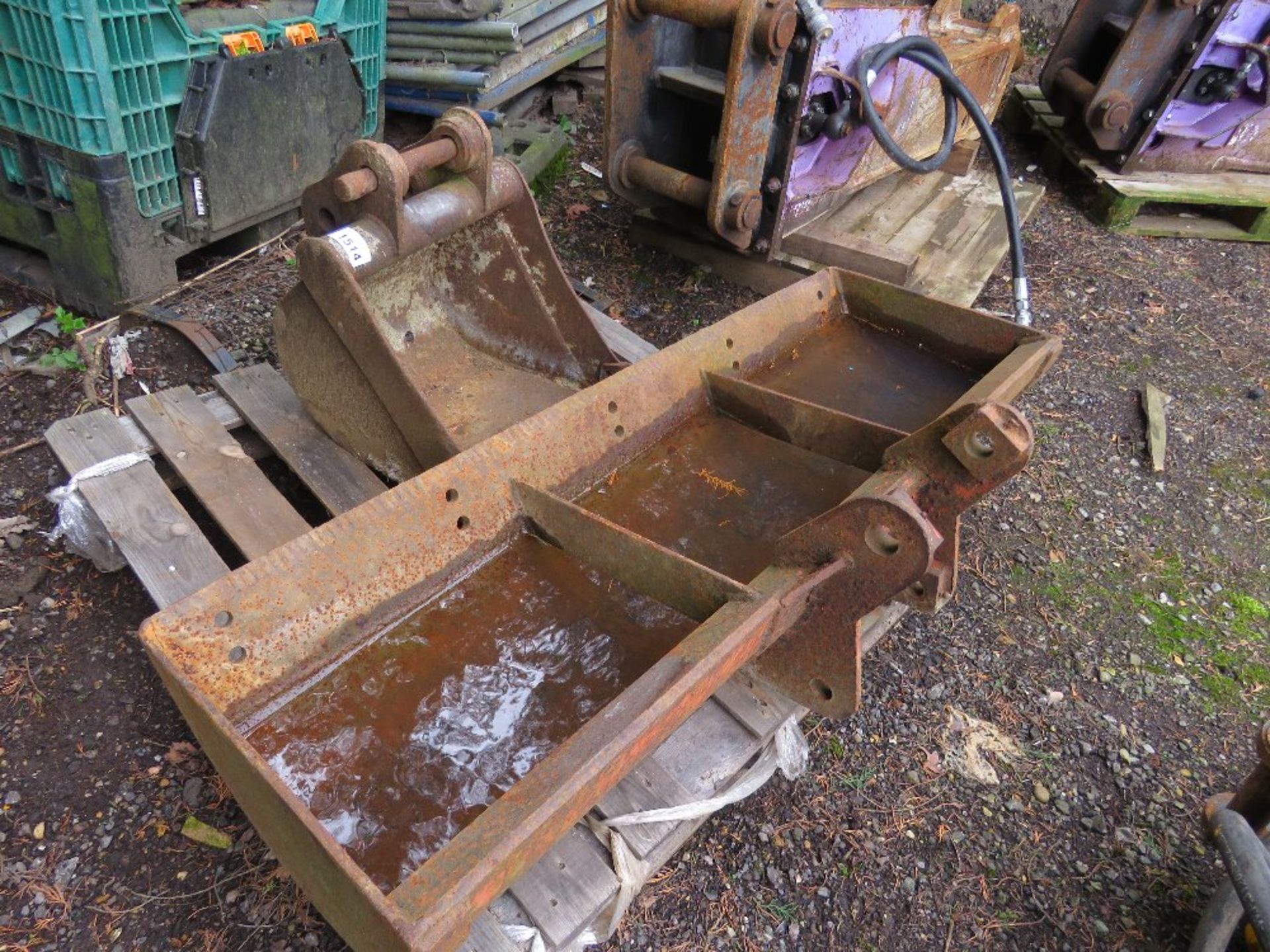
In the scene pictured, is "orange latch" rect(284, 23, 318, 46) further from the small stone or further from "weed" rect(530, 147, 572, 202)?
the small stone

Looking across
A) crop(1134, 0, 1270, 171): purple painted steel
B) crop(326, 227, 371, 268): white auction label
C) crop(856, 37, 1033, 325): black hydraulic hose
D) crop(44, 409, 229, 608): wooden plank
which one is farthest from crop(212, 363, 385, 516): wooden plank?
crop(1134, 0, 1270, 171): purple painted steel

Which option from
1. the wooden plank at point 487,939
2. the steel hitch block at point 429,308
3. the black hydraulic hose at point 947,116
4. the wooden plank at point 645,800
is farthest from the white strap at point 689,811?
the black hydraulic hose at point 947,116

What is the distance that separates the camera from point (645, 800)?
1.95 meters

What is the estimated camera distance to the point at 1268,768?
6.45 ft

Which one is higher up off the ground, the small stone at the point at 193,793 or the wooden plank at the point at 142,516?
the wooden plank at the point at 142,516

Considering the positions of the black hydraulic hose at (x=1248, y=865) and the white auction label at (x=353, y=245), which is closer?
the black hydraulic hose at (x=1248, y=865)

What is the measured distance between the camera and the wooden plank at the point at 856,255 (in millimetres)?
3684

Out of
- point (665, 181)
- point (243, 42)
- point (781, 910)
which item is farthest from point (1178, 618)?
point (243, 42)

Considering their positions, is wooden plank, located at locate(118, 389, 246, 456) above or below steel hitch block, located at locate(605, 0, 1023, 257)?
below

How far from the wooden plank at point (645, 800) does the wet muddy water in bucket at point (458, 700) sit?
273 mm

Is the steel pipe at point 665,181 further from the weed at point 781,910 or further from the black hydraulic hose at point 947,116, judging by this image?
the weed at point 781,910

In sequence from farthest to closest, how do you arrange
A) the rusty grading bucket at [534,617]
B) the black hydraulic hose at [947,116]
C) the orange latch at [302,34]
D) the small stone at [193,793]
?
the black hydraulic hose at [947,116] → the orange latch at [302,34] → the small stone at [193,793] → the rusty grading bucket at [534,617]

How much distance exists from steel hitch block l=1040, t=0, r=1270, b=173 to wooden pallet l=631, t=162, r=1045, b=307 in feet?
2.86

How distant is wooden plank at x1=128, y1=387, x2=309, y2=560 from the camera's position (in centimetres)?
231
